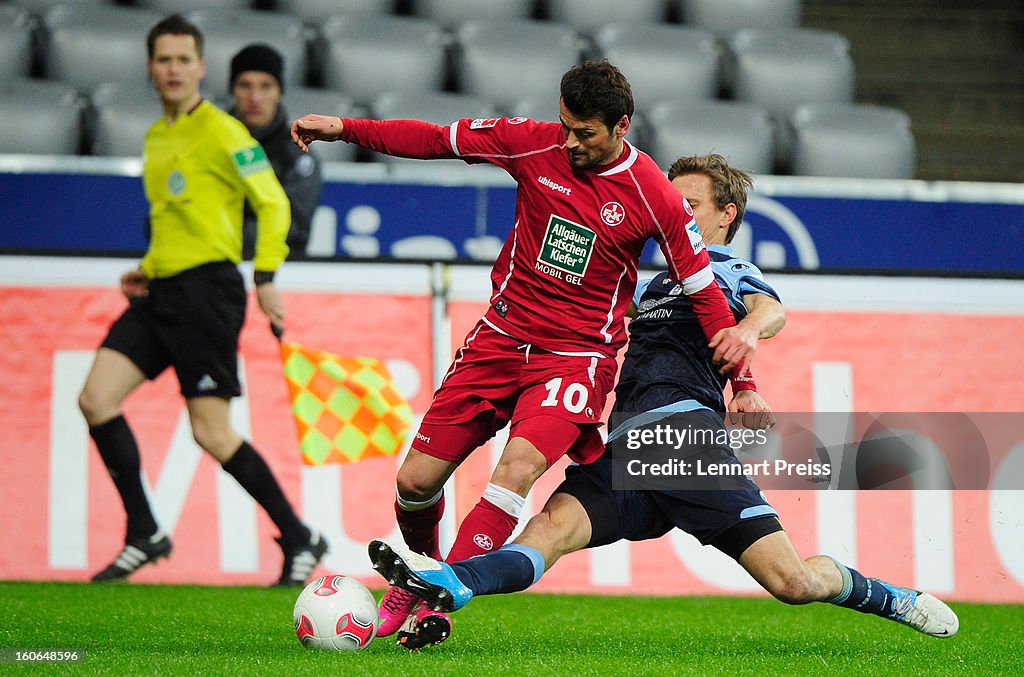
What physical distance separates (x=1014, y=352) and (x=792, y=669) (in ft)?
9.40

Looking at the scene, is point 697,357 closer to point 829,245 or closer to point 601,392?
point 601,392

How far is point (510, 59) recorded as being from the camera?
8617 mm

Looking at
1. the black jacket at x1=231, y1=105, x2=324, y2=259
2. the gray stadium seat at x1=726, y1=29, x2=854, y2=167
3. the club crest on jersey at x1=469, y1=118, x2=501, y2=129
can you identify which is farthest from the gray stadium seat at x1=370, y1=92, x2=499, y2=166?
the club crest on jersey at x1=469, y1=118, x2=501, y2=129

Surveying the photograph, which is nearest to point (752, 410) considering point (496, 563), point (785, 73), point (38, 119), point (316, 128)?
point (496, 563)

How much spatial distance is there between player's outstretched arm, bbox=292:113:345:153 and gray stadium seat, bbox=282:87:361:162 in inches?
148

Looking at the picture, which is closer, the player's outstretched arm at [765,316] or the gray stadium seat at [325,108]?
the player's outstretched arm at [765,316]

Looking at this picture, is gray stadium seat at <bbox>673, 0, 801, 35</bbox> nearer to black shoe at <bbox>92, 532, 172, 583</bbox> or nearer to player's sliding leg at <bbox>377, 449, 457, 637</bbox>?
black shoe at <bbox>92, 532, 172, 583</bbox>

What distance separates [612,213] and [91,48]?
17.3 ft

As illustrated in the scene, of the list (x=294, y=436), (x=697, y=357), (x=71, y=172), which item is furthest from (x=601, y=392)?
(x=71, y=172)

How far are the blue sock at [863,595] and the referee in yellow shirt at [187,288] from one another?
7.83ft

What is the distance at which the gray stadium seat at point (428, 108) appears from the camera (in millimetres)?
7836

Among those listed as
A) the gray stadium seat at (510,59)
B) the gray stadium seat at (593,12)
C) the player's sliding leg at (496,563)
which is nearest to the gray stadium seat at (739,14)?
the gray stadium seat at (593,12)

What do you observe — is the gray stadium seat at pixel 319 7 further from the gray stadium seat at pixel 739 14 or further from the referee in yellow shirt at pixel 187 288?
the referee in yellow shirt at pixel 187 288

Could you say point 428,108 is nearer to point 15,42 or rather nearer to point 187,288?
point 15,42
